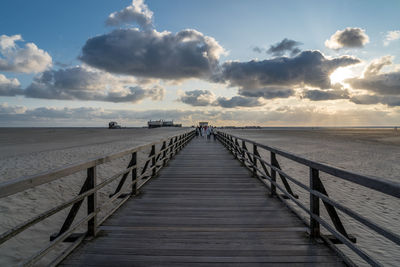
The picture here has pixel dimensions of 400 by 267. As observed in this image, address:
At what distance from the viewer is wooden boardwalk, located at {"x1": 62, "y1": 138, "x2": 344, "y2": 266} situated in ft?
7.94

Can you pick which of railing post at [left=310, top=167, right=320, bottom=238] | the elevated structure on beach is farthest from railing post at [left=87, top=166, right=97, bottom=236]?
railing post at [left=310, top=167, right=320, bottom=238]

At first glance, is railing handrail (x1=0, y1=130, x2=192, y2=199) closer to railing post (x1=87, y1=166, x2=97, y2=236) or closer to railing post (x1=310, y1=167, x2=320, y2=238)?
railing post (x1=87, y1=166, x2=97, y2=236)

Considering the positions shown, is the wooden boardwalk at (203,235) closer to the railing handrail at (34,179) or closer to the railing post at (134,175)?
the railing post at (134,175)

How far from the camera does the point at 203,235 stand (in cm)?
293

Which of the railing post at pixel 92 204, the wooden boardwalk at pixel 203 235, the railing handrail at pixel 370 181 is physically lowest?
the wooden boardwalk at pixel 203 235

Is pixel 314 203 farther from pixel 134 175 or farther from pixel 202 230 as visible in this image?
pixel 134 175

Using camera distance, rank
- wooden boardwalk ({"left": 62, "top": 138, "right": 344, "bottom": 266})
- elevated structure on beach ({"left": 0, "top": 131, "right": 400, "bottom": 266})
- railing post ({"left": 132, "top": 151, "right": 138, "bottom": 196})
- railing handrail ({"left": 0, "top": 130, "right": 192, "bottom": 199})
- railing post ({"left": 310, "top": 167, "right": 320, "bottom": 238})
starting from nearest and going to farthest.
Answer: railing handrail ({"left": 0, "top": 130, "right": 192, "bottom": 199})
elevated structure on beach ({"left": 0, "top": 131, "right": 400, "bottom": 266})
wooden boardwalk ({"left": 62, "top": 138, "right": 344, "bottom": 266})
railing post ({"left": 310, "top": 167, "right": 320, "bottom": 238})
railing post ({"left": 132, "top": 151, "right": 138, "bottom": 196})

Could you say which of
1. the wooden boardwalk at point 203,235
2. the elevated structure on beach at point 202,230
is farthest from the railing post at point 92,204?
the wooden boardwalk at point 203,235

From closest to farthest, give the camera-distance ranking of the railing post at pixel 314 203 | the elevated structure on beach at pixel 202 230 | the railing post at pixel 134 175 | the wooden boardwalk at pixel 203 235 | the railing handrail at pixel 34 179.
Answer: the railing handrail at pixel 34 179 < the elevated structure on beach at pixel 202 230 < the wooden boardwalk at pixel 203 235 < the railing post at pixel 314 203 < the railing post at pixel 134 175

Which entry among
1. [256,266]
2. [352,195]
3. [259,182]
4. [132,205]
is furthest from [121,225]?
[352,195]

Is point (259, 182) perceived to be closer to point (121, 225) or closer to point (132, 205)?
point (132, 205)

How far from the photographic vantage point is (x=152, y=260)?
240cm

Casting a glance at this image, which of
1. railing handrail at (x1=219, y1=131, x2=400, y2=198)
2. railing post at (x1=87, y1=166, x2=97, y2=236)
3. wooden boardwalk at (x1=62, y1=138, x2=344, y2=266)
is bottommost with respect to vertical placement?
wooden boardwalk at (x1=62, y1=138, x2=344, y2=266)

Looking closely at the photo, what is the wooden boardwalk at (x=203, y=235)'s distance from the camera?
2.42 m
